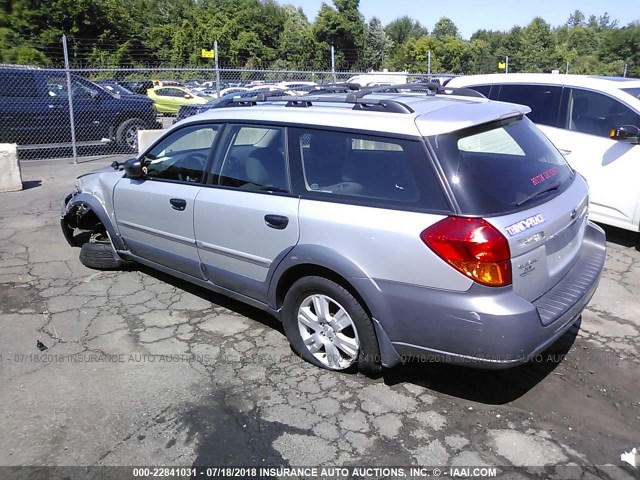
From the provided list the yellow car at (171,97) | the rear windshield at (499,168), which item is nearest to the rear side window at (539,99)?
the rear windshield at (499,168)

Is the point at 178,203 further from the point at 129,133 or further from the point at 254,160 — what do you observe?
the point at 129,133

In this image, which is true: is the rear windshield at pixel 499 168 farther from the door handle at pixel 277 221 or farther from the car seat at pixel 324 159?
the door handle at pixel 277 221

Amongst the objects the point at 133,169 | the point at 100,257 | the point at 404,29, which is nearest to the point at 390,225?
the point at 133,169

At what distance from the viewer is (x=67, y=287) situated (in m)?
4.89

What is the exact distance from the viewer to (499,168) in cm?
304

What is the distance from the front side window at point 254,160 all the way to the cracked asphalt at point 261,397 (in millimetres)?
1173

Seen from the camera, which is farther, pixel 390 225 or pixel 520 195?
pixel 520 195

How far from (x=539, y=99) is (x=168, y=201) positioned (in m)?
4.68

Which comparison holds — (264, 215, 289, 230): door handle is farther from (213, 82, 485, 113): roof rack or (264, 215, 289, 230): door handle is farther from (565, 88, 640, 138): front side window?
(565, 88, 640, 138): front side window

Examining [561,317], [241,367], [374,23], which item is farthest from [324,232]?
[374,23]

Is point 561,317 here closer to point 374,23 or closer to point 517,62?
point 517,62

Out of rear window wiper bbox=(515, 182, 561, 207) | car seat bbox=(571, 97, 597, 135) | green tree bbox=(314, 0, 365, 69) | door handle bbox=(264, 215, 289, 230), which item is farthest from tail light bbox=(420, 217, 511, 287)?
green tree bbox=(314, 0, 365, 69)

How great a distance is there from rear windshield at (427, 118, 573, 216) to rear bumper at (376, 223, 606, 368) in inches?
18.4

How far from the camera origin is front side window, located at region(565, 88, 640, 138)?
18.7ft
